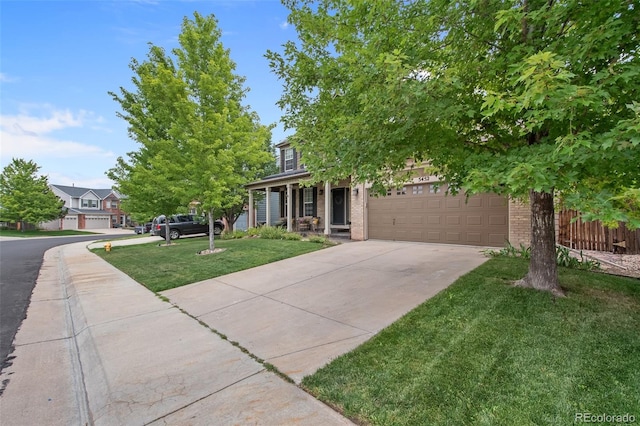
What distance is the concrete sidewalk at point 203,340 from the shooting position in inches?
98.9

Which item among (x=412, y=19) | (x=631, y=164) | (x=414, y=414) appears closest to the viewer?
(x=414, y=414)

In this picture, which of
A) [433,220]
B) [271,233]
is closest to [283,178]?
[271,233]

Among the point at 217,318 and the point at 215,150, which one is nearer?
the point at 217,318

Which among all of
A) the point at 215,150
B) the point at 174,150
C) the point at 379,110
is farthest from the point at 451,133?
the point at 174,150

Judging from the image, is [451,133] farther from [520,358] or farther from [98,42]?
[98,42]

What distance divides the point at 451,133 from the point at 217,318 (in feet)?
14.7

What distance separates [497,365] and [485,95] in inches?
115

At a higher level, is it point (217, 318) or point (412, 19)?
point (412, 19)

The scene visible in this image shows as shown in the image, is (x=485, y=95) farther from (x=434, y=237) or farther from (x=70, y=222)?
(x=70, y=222)

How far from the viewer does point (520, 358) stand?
2758 millimetres

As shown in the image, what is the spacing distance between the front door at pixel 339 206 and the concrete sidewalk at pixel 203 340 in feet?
24.6

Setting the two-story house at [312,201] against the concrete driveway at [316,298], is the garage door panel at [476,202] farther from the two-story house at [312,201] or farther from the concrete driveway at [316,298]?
the two-story house at [312,201]

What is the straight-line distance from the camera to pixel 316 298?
5.23 m

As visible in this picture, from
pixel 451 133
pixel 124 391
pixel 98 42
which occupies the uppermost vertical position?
pixel 98 42
